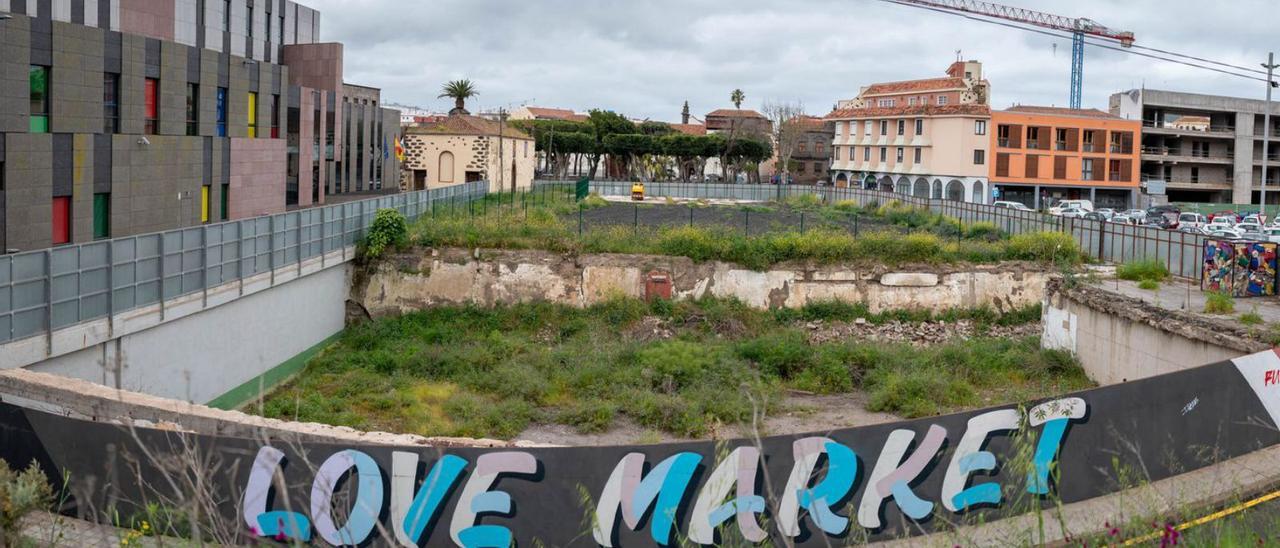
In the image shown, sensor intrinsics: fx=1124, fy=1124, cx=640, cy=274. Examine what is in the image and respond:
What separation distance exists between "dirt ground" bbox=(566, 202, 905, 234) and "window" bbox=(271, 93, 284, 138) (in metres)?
13.1

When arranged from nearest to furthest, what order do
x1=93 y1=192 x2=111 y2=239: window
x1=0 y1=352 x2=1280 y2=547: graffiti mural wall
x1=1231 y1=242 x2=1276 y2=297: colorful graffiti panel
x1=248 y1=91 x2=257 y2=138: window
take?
x1=0 y1=352 x2=1280 y2=547: graffiti mural wall < x1=1231 y1=242 x2=1276 y2=297: colorful graffiti panel < x1=93 y1=192 x2=111 y2=239: window < x1=248 y1=91 x2=257 y2=138: window

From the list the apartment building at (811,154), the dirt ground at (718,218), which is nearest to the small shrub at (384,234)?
the dirt ground at (718,218)

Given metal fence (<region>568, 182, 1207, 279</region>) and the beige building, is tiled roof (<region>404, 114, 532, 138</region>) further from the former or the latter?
metal fence (<region>568, 182, 1207, 279</region>)

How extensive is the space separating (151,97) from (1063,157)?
71.2 meters

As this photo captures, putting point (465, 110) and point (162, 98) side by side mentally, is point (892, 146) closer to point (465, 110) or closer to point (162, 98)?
point (465, 110)

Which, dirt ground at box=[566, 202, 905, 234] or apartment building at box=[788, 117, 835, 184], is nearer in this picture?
dirt ground at box=[566, 202, 905, 234]

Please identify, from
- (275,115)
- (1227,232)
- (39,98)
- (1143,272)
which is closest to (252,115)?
(275,115)

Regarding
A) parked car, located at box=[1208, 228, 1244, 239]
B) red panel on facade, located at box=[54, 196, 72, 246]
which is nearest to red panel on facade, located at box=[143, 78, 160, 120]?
red panel on facade, located at box=[54, 196, 72, 246]

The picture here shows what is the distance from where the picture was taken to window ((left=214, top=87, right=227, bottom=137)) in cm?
4028

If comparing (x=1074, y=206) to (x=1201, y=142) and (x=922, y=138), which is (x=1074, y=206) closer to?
(x=922, y=138)

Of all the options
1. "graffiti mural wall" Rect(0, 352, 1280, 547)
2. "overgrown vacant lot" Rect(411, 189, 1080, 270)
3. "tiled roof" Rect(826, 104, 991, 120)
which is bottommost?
"graffiti mural wall" Rect(0, 352, 1280, 547)

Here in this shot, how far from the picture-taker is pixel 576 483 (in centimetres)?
1266

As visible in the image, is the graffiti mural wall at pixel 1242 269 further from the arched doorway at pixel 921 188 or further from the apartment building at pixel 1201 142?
the apartment building at pixel 1201 142

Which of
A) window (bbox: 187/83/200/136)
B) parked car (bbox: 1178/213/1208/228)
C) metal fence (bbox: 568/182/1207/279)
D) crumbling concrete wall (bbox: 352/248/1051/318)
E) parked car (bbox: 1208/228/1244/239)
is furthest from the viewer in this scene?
parked car (bbox: 1178/213/1208/228)
